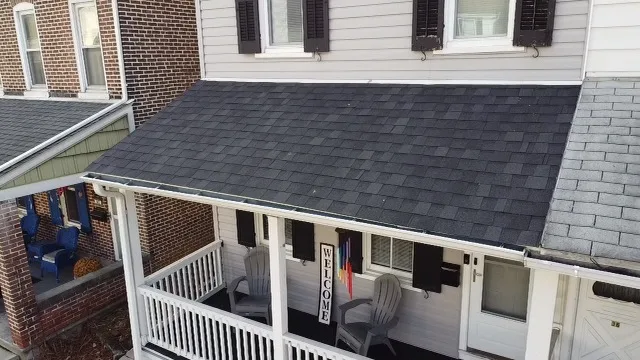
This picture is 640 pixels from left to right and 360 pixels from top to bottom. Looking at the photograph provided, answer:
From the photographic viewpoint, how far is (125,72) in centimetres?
732

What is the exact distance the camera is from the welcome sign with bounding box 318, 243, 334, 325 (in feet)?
22.4

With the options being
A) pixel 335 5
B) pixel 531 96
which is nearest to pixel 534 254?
pixel 531 96

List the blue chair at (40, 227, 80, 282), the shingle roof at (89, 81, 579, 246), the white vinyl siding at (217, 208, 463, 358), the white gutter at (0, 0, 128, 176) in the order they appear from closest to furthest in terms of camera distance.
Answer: the shingle roof at (89, 81, 579, 246) < the white vinyl siding at (217, 208, 463, 358) < the white gutter at (0, 0, 128, 176) < the blue chair at (40, 227, 80, 282)

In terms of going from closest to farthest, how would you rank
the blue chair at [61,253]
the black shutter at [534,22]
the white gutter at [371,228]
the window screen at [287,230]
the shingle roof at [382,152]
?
1. the white gutter at [371,228]
2. the shingle roof at [382,152]
3. the black shutter at [534,22]
4. the window screen at [287,230]
5. the blue chair at [61,253]

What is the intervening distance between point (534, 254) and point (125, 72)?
644 centimetres

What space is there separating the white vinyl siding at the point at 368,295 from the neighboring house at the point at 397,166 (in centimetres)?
3

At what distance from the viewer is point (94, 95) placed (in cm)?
784

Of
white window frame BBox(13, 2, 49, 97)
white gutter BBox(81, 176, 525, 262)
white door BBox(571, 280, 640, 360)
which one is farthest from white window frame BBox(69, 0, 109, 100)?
white door BBox(571, 280, 640, 360)

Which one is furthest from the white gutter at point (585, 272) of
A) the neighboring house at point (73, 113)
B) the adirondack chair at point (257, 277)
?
the neighboring house at point (73, 113)

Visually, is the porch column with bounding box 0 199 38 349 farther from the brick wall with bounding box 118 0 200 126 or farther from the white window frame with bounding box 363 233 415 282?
the white window frame with bounding box 363 233 415 282

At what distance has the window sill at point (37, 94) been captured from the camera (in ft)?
28.5

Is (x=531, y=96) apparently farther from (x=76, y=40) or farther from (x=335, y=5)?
(x=76, y=40)

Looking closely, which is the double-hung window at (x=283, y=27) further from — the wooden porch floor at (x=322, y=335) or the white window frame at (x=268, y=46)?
the wooden porch floor at (x=322, y=335)

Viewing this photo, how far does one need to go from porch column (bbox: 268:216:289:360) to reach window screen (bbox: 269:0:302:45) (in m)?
2.98
